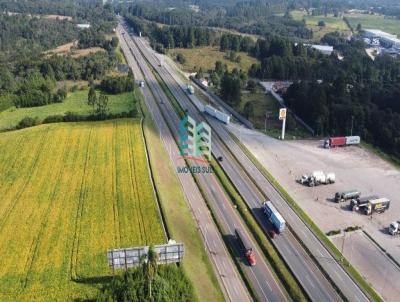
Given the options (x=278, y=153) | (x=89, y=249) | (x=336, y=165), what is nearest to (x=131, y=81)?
(x=278, y=153)

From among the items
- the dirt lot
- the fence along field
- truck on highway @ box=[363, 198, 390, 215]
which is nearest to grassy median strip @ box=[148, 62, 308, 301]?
the dirt lot

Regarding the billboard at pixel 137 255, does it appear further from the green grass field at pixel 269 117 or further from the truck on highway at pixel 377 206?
the green grass field at pixel 269 117

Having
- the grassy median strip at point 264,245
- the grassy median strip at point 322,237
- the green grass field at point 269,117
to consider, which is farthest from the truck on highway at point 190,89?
the grassy median strip at point 264,245

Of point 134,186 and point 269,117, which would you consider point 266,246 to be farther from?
point 269,117

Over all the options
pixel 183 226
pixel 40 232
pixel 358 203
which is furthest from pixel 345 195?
pixel 40 232

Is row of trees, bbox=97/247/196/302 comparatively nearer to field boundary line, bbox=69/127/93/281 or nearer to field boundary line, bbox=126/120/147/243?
field boundary line, bbox=69/127/93/281
